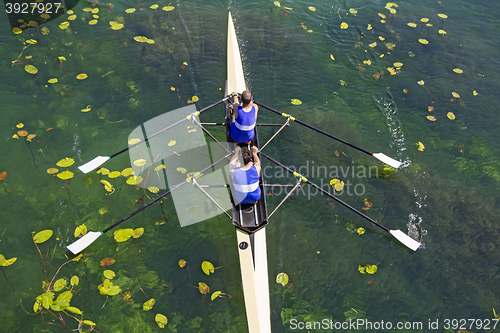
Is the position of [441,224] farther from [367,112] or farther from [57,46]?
[57,46]

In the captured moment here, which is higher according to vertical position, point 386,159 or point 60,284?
point 386,159

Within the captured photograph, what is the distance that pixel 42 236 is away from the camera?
15.6ft

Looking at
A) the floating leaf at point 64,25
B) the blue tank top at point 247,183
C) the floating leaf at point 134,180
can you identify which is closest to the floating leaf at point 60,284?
the floating leaf at point 134,180

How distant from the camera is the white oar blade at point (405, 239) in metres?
4.91

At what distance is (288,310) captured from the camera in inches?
169

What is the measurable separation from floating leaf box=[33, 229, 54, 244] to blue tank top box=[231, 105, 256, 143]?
3433mm

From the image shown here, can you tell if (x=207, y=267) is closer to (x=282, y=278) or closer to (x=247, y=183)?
(x=282, y=278)

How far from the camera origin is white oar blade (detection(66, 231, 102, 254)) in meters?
4.52

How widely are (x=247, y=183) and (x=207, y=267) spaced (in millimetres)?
1551

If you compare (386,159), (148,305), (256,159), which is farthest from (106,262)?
(386,159)

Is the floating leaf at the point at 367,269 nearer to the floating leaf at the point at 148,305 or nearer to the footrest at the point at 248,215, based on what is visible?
the footrest at the point at 248,215

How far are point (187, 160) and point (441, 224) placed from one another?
490 cm

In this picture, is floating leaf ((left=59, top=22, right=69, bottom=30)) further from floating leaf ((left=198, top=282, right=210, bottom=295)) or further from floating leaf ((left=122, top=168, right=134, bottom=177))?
floating leaf ((left=198, top=282, right=210, bottom=295))

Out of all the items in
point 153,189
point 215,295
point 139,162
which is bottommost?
point 215,295
